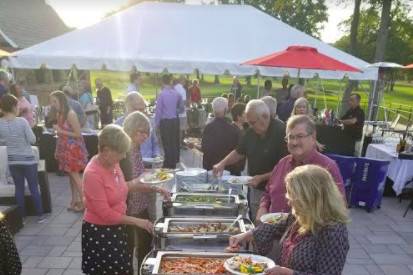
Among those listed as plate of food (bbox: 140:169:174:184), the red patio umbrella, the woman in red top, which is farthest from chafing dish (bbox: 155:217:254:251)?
the red patio umbrella

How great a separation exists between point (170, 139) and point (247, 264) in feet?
16.9

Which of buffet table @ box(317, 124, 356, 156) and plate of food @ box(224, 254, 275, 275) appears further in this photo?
buffet table @ box(317, 124, 356, 156)

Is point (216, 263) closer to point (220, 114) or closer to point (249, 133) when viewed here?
point (249, 133)

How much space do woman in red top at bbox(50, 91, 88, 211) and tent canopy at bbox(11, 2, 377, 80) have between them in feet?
8.18

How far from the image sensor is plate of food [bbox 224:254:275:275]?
74.1 inches

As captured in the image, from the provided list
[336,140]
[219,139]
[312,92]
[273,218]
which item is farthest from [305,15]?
[273,218]

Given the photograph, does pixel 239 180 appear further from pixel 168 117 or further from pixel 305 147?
pixel 168 117

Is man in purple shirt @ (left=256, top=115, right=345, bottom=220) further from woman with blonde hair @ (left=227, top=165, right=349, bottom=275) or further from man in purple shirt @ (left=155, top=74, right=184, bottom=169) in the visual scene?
man in purple shirt @ (left=155, top=74, right=184, bottom=169)

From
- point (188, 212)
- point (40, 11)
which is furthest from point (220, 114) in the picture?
point (40, 11)

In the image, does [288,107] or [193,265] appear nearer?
[193,265]

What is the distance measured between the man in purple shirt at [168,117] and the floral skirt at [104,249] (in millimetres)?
4458

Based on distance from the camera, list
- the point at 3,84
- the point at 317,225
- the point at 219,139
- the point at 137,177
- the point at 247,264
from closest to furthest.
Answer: the point at 317,225 < the point at 247,264 < the point at 137,177 < the point at 219,139 < the point at 3,84

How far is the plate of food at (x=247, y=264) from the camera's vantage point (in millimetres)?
1881

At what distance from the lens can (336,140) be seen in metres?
7.60
